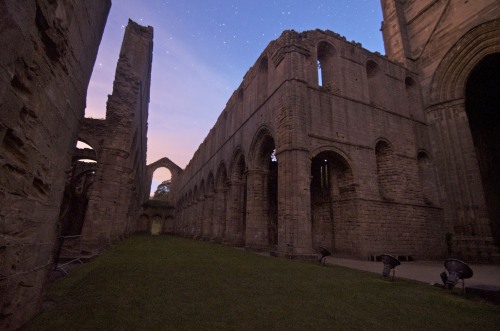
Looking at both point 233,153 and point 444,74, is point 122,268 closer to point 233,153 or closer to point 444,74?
point 233,153

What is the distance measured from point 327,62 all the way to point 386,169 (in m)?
6.40

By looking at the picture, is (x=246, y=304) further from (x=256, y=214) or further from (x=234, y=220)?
(x=234, y=220)

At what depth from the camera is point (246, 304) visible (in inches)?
128

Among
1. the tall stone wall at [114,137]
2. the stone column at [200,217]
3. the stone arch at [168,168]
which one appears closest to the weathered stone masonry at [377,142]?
the tall stone wall at [114,137]

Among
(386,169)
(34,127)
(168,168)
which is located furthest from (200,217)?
(168,168)

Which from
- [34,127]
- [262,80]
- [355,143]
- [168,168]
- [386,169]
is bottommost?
[34,127]

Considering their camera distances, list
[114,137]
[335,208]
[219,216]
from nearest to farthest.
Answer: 1. [114,137]
2. [335,208]
3. [219,216]

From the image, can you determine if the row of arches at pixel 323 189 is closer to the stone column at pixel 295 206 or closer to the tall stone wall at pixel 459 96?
the stone column at pixel 295 206

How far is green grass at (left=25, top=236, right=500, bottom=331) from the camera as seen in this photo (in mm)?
2559

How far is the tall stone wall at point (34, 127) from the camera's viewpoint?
171cm

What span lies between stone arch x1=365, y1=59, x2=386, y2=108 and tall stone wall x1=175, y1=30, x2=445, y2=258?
2.1 inches

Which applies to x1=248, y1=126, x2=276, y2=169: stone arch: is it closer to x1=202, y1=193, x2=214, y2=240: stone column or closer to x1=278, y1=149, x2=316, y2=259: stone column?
x1=278, y1=149, x2=316, y2=259: stone column

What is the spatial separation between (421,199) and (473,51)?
790 centimetres

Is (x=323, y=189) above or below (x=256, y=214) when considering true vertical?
above
